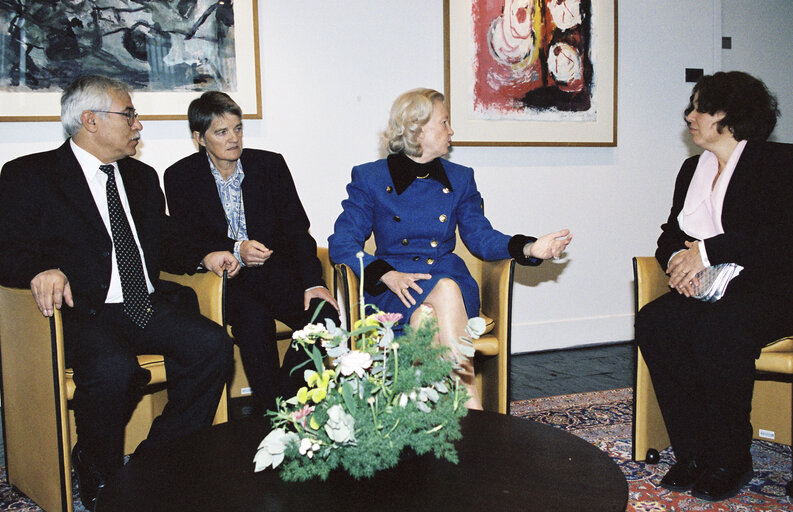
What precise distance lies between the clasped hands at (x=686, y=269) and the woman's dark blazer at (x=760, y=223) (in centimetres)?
5

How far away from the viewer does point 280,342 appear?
3176 mm

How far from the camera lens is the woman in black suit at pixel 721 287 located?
220 centimetres

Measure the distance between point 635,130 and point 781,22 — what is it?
147 cm

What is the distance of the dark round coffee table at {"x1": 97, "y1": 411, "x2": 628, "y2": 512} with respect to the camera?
1260mm

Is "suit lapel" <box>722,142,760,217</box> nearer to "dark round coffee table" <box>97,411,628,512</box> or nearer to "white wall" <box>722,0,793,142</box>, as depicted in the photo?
"dark round coffee table" <box>97,411,628,512</box>

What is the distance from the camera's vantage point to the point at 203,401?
2334 mm

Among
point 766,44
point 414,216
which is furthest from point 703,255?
point 766,44

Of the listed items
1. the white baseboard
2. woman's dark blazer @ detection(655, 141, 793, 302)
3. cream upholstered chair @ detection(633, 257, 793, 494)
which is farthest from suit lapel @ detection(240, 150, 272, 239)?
the white baseboard

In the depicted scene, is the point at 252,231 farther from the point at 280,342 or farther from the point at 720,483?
the point at 720,483

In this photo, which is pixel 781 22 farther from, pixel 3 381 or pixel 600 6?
pixel 3 381

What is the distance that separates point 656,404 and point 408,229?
1.17 meters

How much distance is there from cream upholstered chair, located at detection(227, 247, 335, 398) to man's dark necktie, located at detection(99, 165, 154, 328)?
434 mm

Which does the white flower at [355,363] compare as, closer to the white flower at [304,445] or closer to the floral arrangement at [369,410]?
the floral arrangement at [369,410]

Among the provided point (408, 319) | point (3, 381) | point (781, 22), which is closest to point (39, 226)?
point (3, 381)
